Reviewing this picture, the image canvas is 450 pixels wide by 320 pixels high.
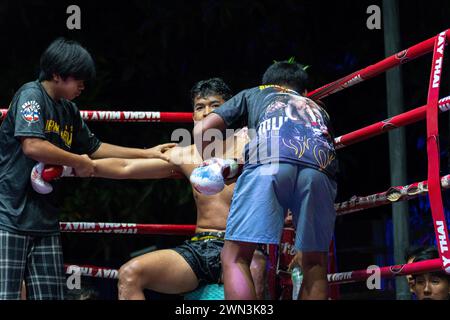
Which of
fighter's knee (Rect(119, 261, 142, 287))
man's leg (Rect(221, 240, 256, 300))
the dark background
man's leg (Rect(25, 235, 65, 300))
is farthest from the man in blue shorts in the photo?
the dark background

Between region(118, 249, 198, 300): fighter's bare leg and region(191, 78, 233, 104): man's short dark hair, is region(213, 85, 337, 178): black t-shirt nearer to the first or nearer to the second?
region(118, 249, 198, 300): fighter's bare leg

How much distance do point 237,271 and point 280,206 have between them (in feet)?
0.91

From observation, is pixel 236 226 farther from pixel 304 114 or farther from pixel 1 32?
pixel 1 32

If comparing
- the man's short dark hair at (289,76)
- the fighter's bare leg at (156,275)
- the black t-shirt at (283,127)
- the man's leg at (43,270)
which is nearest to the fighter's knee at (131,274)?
the fighter's bare leg at (156,275)

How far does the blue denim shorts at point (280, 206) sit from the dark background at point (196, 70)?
8.14 feet

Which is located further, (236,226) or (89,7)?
(89,7)

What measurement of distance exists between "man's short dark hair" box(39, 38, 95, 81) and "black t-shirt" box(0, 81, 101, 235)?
0.10 metres

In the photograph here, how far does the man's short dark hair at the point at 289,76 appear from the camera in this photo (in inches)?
127

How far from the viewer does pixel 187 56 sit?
18.9 feet

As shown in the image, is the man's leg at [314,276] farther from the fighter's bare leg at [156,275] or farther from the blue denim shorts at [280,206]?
the fighter's bare leg at [156,275]

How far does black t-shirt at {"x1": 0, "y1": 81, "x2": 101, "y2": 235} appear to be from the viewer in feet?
10.0

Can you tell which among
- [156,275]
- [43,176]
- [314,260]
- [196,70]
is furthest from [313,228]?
[196,70]
